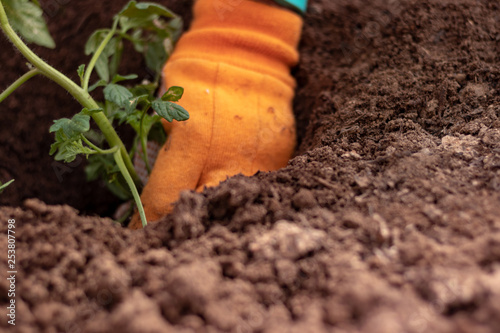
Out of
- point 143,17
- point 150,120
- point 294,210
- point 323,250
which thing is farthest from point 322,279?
point 143,17

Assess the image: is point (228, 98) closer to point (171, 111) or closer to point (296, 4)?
point (171, 111)

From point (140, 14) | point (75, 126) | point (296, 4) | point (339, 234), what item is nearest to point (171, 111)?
point (75, 126)

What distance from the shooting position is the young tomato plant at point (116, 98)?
0.91m

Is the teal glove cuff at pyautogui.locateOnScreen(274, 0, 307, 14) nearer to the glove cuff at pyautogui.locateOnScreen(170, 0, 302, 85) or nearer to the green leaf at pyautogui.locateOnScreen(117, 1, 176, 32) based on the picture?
the glove cuff at pyautogui.locateOnScreen(170, 0, 302, 85)

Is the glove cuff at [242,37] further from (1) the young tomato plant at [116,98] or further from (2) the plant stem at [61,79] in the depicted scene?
(2) the plant stem at [61,79]

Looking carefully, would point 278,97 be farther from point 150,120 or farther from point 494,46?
point 494,46

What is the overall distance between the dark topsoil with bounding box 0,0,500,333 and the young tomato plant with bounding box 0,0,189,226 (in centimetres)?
20

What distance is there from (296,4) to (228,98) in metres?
0.42

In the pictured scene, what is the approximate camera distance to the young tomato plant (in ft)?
2.99

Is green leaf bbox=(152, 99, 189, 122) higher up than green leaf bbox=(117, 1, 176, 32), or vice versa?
green leaf bbox=(117, 1, 176, 32)

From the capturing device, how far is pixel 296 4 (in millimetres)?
1332

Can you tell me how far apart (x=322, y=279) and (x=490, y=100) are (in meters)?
0.68

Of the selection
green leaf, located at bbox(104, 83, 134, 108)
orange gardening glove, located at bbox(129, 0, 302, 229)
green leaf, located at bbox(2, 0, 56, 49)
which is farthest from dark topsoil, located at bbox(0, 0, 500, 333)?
green leaf, located at bbox(2, 0, 56, 49)

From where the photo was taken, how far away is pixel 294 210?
0.74 m
